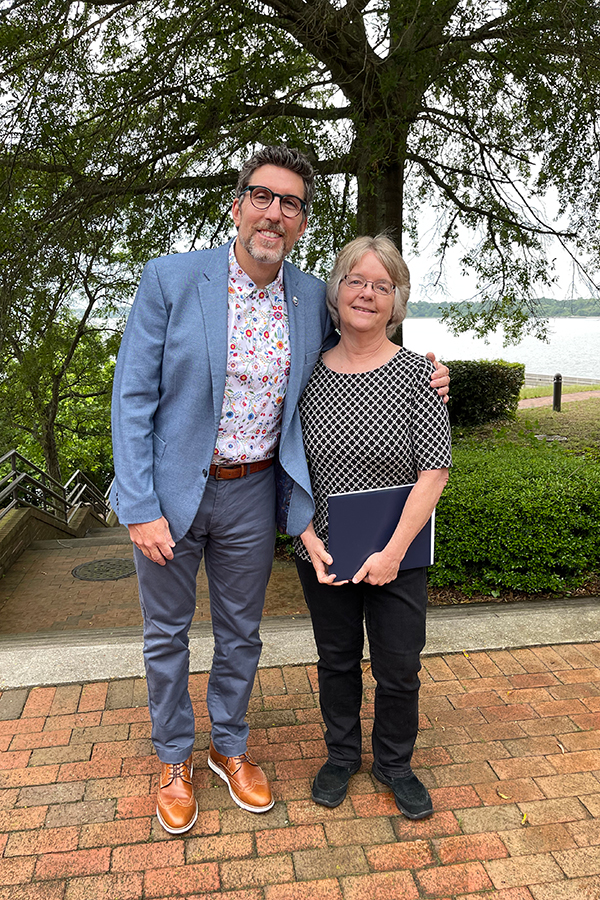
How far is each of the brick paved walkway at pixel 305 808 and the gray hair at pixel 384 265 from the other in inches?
67.5

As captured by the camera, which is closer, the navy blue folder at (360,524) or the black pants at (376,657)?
the navy blue folder at (360,524)

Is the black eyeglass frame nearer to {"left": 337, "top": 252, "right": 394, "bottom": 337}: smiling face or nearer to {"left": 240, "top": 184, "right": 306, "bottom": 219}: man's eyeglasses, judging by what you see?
{"left": 337, "top": 252, "right": 394, "bottom": 337}: smiling face

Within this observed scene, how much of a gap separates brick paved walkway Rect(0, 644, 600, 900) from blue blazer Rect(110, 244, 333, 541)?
106cm

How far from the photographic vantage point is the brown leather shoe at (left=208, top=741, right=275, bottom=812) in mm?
2506

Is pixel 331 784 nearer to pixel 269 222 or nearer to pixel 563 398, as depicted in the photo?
pixel 269 222

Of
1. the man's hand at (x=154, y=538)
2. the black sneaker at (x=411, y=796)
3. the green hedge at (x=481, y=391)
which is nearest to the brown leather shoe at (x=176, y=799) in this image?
the black sneaker at (x=411, y=796)

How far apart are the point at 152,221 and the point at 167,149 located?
76cm

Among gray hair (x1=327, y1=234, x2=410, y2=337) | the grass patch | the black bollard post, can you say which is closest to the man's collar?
gray hair (x1=327, y1=234, x2=410, y2=337)

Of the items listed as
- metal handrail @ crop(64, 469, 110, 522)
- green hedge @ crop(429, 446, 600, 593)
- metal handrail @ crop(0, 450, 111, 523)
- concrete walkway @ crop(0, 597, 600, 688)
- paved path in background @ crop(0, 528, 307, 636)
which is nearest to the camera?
concrete walkway @ crop(0, 597, 600, 688)

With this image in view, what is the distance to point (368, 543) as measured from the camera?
2359mm

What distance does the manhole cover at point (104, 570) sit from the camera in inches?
257

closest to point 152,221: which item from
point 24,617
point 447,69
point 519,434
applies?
point 447,69

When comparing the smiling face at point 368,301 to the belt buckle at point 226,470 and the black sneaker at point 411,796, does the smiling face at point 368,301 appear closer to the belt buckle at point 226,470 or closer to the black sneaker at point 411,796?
the belt buckle at point 226,470

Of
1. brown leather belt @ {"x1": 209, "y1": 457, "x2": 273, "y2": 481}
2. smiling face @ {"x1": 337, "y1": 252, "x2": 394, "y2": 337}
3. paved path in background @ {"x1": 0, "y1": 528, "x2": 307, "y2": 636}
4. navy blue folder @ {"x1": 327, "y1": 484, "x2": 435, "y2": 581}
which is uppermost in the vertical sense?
smiling face @ {"x1": 337, "y1": 252, "x2": 394, "y2": 337}
